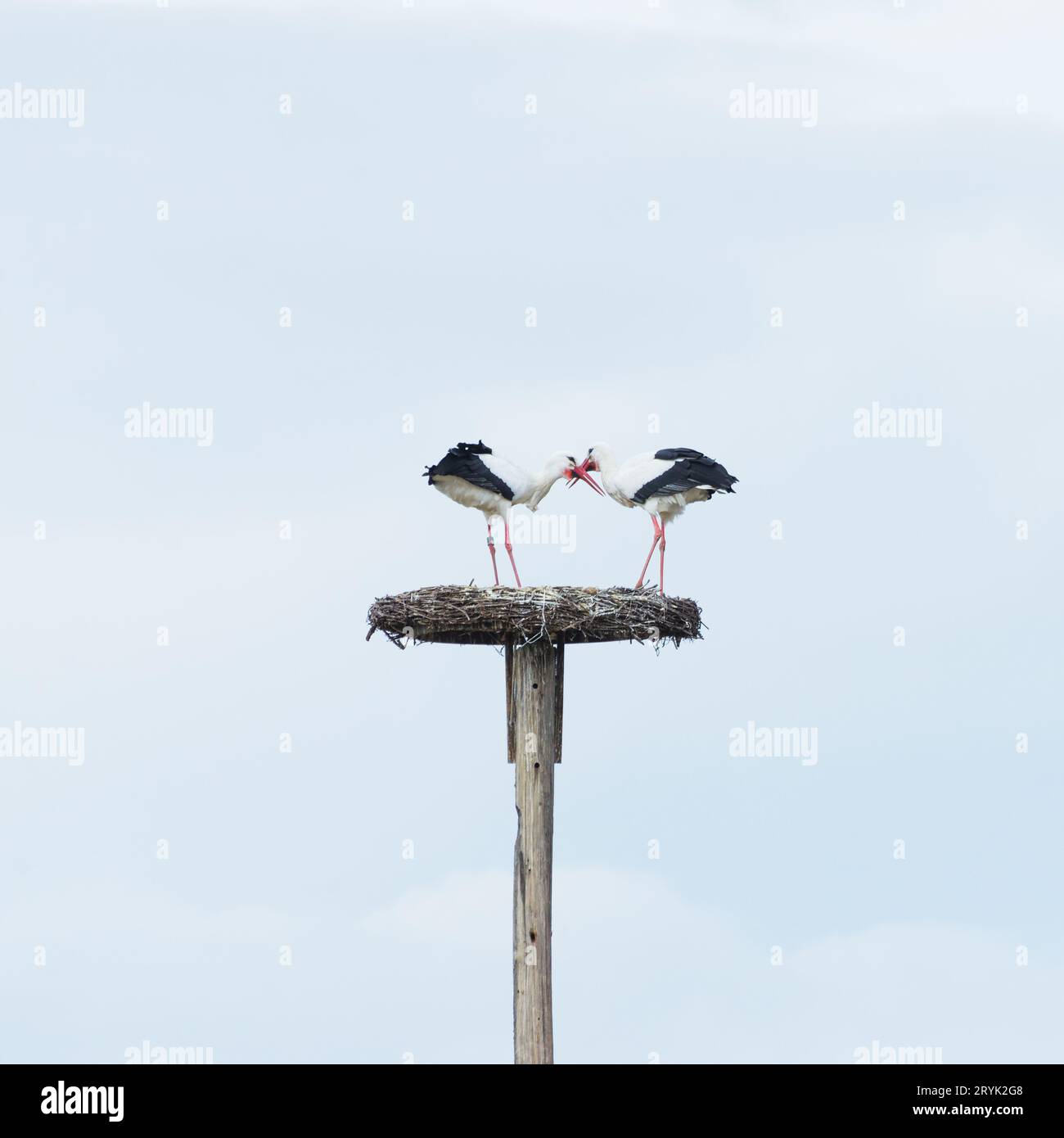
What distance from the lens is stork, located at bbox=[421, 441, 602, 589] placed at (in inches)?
432

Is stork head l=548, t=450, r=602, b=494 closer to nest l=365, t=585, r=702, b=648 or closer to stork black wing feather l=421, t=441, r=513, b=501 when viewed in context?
stork black wing feather l=421, t=441, r=513, b=501

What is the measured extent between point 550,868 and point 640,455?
137 inches

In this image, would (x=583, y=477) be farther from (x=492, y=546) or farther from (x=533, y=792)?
(x=533, y=792)

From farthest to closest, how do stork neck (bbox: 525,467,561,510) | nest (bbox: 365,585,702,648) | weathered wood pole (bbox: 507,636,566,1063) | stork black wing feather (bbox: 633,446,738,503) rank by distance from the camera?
stork neck (bbox: 525,467,561,510) → stork black wing feather (bbox: 633,446,738,503) → weathered wood pole (bbox: 507,636,566,1063) → nest (bbox: 365,585,702,648)

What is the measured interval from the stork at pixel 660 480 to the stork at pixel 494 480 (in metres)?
0.17

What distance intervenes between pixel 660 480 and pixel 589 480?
0.79m

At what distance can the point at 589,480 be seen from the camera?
11.7m

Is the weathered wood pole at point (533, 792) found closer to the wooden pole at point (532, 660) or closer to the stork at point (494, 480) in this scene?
the wooden pole at point (532, 660)

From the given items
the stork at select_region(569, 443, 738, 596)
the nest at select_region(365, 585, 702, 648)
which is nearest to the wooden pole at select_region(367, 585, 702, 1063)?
the nest at select_region(365, 585, 702, 648)

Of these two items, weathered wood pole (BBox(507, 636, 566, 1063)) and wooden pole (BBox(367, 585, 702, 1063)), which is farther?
weathered wood pole (BBox(507, 636, 566, 1063))

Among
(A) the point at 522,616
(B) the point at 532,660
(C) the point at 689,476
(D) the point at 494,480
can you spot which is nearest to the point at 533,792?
(B) the point at 532,660
